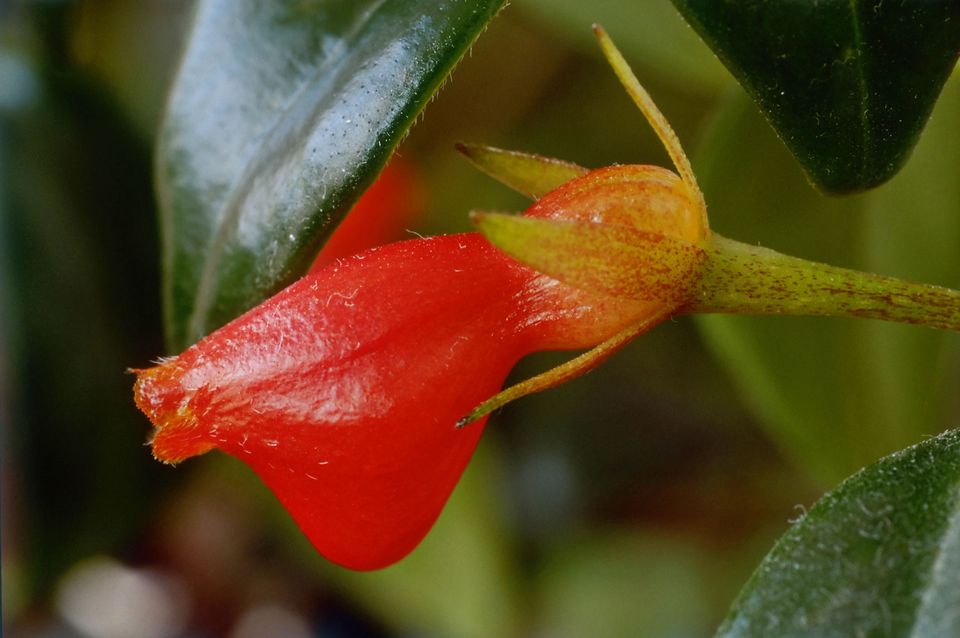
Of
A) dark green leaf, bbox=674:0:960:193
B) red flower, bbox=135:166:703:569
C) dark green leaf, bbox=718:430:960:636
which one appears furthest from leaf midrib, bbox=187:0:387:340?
dark green leaf, bbox=718:430:960:636

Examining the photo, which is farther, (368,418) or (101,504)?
(101,504)

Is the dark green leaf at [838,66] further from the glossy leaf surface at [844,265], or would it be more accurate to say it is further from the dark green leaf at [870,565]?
the glossy leaf surface at [844,265]

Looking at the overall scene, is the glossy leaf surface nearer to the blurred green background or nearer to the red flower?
the blurred green background

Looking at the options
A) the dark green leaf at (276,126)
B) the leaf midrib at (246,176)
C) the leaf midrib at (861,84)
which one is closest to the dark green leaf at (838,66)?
the leaf midrib at (861,84)

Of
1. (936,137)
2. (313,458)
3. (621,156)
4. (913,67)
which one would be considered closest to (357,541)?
(313,458)

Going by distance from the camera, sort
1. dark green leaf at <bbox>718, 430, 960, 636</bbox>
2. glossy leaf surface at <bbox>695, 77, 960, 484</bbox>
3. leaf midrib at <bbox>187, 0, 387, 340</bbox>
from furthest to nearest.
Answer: glossy leaf surface at <bbox>695, 77, 960, 484</bbox>, leaf midrib at <bbox>187, 0, 387, 340</bbox>, dark green leaf at <bbox>718, 430, 960, 636</bbox>

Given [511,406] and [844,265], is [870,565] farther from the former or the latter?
[511,406]

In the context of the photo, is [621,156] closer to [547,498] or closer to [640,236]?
[547,498]
